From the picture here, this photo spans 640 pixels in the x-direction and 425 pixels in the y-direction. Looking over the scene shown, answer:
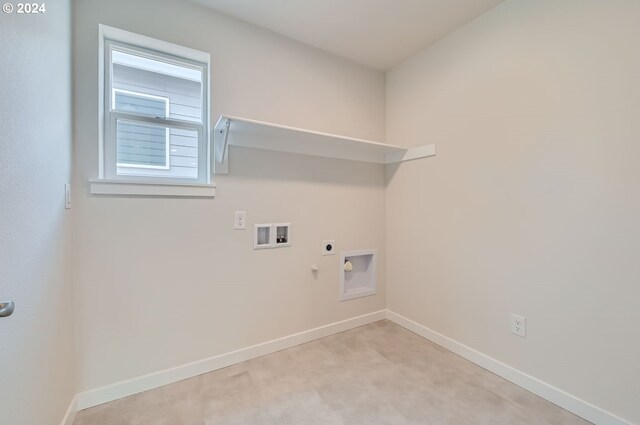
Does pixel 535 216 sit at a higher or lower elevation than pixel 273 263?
higher

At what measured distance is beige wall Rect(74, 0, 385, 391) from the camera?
5.08ft

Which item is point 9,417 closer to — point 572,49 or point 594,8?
point 572,49

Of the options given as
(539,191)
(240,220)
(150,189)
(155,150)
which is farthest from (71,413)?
(539,191)

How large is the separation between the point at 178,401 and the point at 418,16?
9.70 feet

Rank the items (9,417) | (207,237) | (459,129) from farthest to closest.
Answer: (459,129)
(207,237)
(9,417)

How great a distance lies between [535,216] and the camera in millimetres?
1688

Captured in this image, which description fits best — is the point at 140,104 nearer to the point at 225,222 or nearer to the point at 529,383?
the point at 225,222

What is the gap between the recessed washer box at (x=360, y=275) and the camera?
2.55 m

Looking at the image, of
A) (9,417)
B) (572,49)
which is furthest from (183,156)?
(572,49)

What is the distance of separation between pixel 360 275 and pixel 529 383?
1410 millimetres

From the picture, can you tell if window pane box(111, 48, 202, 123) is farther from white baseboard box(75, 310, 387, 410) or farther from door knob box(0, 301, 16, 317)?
white baseboard box(75, 310, 387, 410)

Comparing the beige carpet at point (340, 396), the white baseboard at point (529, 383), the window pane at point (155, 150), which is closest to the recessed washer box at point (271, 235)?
the window pane at point (155, 150)

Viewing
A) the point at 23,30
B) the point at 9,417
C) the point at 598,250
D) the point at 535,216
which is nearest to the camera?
the point at 9,417

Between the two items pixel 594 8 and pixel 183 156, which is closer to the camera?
pixel 594 8
